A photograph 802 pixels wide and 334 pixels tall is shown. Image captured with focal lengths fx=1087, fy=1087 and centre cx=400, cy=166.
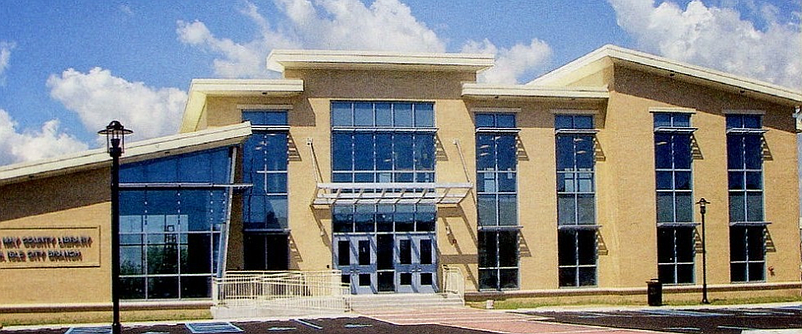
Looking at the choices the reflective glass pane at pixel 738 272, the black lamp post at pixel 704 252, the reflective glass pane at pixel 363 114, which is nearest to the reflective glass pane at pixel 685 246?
the black lamp post at pixel 704 252

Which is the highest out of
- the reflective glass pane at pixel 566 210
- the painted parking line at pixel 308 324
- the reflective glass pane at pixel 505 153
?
the reflective glass pane at pixel 505 153

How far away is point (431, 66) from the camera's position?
38750 mm

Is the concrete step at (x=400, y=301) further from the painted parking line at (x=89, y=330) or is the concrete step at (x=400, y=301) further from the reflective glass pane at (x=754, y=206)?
the reflective glass pane at (x=754, y=206)

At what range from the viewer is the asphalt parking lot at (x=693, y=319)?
2660 cm

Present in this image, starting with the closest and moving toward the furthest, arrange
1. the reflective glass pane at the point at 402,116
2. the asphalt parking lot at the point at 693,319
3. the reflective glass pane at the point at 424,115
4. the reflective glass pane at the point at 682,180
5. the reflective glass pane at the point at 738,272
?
1. the asphalt parking lot at the point at 693,319
2. the reflective glass pane at the point at 402,116
3. the reflective glass pane at the point at 424,115
4. the reflective glass pane at the point at 682,180
5. the reflective glass pane at the point at 738,272

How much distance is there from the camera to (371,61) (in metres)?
38.2

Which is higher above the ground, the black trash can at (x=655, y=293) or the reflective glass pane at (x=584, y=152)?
the reflective glass pane at (x=584, y=152)

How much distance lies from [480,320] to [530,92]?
11801 mm

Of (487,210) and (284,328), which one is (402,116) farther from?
(284,328)

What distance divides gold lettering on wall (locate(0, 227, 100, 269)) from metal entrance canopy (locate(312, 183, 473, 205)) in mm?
7582

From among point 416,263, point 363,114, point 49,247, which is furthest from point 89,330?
point 363,114

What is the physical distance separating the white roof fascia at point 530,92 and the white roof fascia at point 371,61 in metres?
0.79

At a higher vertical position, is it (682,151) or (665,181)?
(682,151)

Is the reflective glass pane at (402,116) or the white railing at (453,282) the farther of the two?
the reflective glass pane at (402,116)
